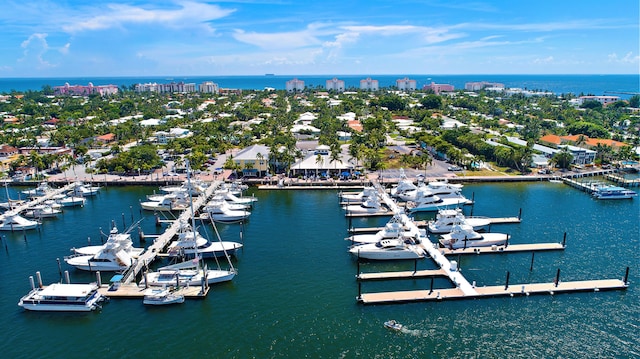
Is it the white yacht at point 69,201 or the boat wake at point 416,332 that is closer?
the boat wake at point 416,332

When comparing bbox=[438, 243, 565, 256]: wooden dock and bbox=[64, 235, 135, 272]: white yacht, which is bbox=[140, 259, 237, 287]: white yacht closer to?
bbox=[64, 235, 135, 272]: white yacht

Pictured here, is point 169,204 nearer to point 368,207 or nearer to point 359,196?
point 359,196

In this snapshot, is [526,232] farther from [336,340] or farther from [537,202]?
[336,340]

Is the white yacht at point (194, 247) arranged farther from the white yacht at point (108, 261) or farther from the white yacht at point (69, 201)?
the white yacht at point (69, 201)

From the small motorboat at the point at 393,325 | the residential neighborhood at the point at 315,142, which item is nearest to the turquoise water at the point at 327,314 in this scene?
the small motorboat at the point at 393,325

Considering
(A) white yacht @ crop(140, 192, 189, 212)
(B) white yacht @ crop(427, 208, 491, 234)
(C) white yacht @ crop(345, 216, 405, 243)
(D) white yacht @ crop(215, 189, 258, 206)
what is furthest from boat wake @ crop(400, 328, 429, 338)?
(A) white yacht @ crop(140, 192, 189, 212)

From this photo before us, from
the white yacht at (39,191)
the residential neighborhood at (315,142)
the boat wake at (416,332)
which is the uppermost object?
the residential neighborhood at (315,142)
